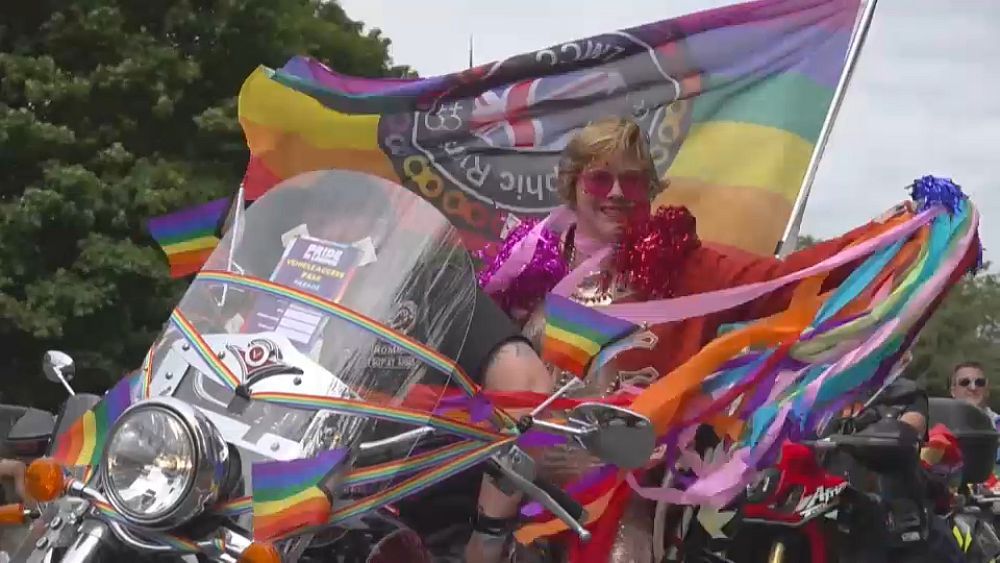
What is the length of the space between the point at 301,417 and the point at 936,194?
6.32 ft

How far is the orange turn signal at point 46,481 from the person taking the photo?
2.21 meters

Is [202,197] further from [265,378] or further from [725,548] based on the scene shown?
[265,378]

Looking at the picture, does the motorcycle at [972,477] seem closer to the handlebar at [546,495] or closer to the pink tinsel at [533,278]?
the pink tinsel at [533,278]

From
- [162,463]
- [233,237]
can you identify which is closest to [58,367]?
[233,237]

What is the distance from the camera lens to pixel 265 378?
7.51 ft

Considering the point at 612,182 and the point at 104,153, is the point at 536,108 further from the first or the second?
the point at 104,153

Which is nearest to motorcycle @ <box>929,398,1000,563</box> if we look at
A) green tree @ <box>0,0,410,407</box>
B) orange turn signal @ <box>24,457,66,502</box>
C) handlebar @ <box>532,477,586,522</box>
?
handlebar @ <box>532,477,586,522</box>

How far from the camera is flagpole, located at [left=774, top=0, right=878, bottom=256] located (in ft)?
15.2

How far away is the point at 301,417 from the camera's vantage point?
2.27 meters

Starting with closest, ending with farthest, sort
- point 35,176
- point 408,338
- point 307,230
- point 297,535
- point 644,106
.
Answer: point 297,535
point 408,338
point 307,230
point 644,106
point 35,176

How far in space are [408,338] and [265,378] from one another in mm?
291

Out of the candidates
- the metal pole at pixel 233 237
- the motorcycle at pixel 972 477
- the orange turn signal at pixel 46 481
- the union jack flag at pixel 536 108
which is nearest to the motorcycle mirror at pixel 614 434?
the metal pole at pixel 233 237

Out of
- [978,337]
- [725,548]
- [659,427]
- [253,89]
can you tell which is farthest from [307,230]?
[978,337]

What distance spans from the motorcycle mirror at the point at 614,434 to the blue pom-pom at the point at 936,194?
4.59 feet
